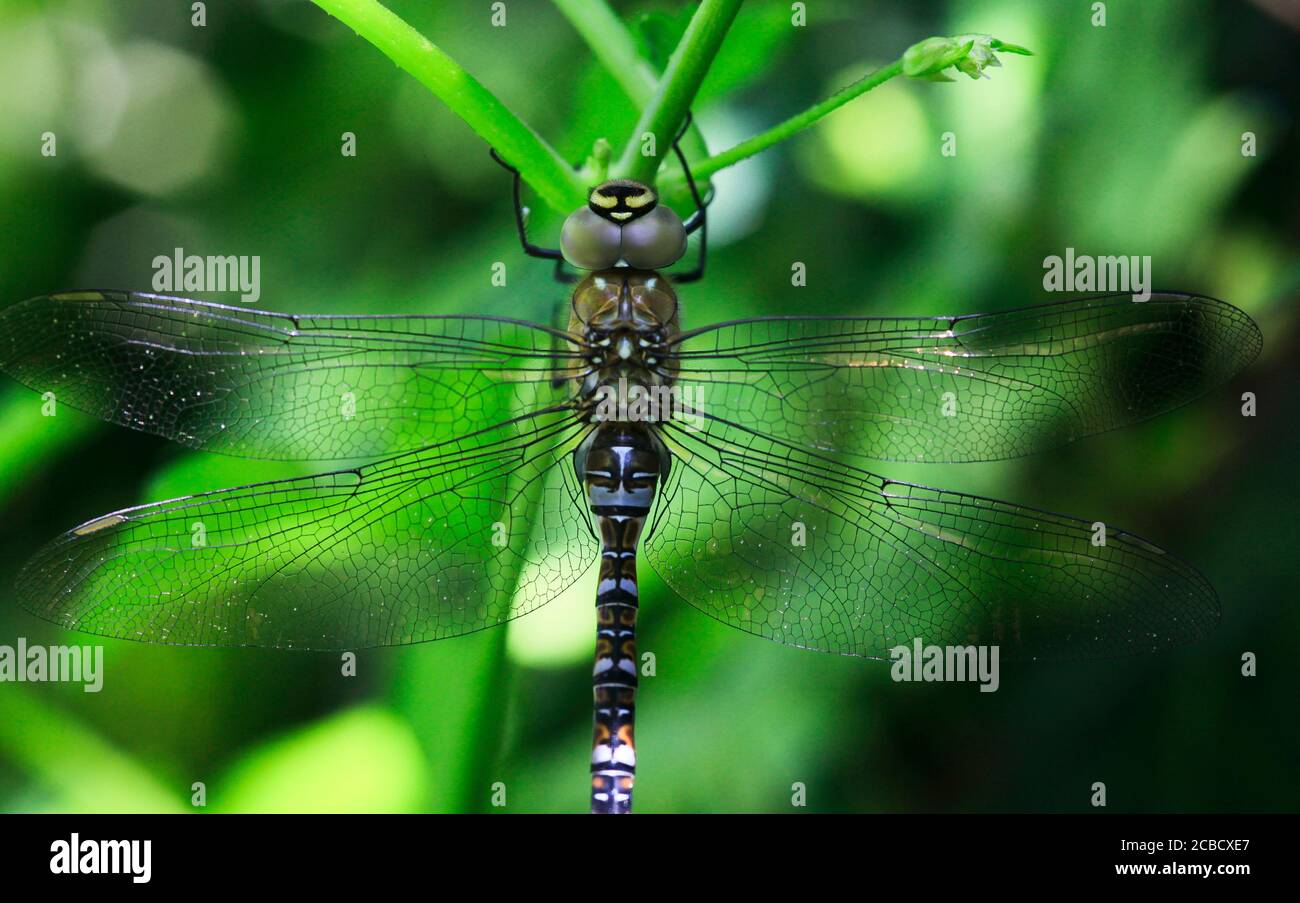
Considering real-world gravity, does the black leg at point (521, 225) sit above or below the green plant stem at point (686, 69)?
below

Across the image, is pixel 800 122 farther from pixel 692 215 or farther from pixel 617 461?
pixel 617 461

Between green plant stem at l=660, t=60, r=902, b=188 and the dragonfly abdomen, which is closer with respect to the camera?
green plant stem at l=660, t=60, r=902, b=188

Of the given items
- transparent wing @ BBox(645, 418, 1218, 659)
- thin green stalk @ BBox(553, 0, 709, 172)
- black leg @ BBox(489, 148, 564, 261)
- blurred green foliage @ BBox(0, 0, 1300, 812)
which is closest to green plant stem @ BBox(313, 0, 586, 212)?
black leg @ BBox(489, 148, 564, 261)

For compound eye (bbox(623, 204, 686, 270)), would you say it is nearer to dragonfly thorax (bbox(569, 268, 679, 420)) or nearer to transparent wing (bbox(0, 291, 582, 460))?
dragonfly thorax (bbox(569, 268, 679, 420))

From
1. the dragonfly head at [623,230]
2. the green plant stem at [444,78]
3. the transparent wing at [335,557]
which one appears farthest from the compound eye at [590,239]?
the transparent wing at [335,557]

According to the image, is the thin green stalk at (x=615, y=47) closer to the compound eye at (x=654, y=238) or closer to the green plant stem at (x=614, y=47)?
the green plant stem at (x=614, y=47)
